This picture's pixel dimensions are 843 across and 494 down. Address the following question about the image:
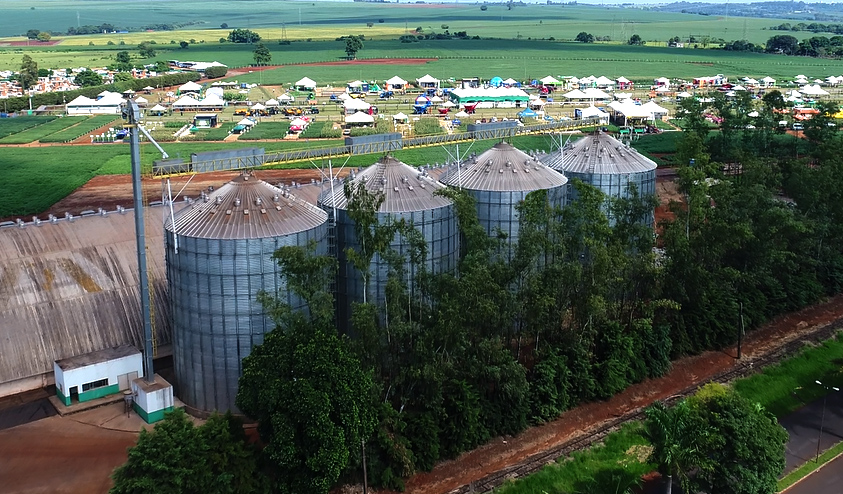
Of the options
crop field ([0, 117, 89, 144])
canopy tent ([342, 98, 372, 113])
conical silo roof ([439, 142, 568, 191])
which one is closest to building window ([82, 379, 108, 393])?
conical silo roof ([439, 142, 568, 191])

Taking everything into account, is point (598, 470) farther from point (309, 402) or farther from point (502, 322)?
point (309, 402)

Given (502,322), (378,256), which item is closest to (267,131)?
(378,256)

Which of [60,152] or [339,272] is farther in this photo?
[60,152]

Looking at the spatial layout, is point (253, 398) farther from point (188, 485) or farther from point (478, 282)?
point (478, 282)

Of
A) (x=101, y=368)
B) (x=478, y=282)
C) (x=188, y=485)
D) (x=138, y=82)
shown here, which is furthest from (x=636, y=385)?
(x=138, y=82)

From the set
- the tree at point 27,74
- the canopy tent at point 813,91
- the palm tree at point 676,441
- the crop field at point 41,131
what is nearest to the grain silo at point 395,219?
the palm tree at point 676,441

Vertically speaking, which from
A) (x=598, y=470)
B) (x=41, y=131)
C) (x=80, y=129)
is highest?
(x=80, y=129)

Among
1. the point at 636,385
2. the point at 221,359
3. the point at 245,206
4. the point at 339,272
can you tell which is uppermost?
the point at 245,206
